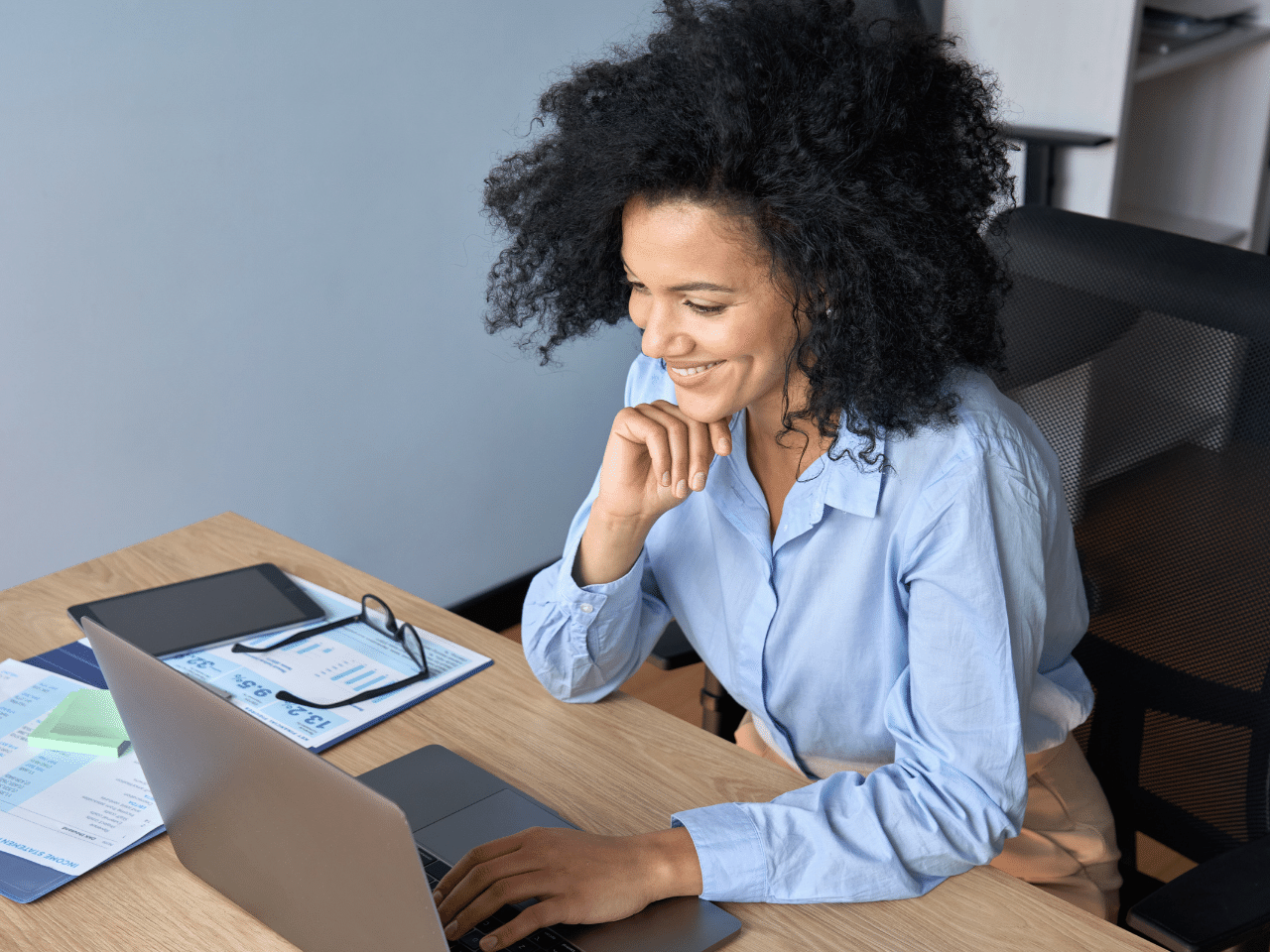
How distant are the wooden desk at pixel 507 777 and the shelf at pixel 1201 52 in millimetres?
2206

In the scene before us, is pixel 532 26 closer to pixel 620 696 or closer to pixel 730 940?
pixel 620 696

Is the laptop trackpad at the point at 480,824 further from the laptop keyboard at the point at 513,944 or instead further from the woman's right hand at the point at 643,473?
the woman's right hand at the point at 643,473

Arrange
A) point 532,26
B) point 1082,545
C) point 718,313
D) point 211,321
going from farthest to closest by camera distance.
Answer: point 532,26, point 211,321, point 1082,545, point 718,313

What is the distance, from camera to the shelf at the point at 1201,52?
2.77 meters

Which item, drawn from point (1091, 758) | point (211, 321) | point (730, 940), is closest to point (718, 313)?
point (730, 940)

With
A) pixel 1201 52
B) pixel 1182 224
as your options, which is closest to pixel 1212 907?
pixel 1201 52

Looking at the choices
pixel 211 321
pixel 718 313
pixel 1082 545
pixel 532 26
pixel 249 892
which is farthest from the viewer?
pixel 532 26

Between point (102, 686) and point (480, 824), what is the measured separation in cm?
43

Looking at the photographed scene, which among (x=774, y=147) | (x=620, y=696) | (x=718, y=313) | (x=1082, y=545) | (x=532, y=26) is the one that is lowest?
(x=620, y=696)

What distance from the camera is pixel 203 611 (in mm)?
1297

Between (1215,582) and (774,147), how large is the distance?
0.61 meters

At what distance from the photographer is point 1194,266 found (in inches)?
46.8

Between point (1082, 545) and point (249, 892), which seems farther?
point (1082, 545)

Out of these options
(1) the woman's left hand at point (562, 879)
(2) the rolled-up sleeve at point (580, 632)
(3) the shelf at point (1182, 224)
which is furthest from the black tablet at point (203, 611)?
(3) the shelf at point (1182, 224)
